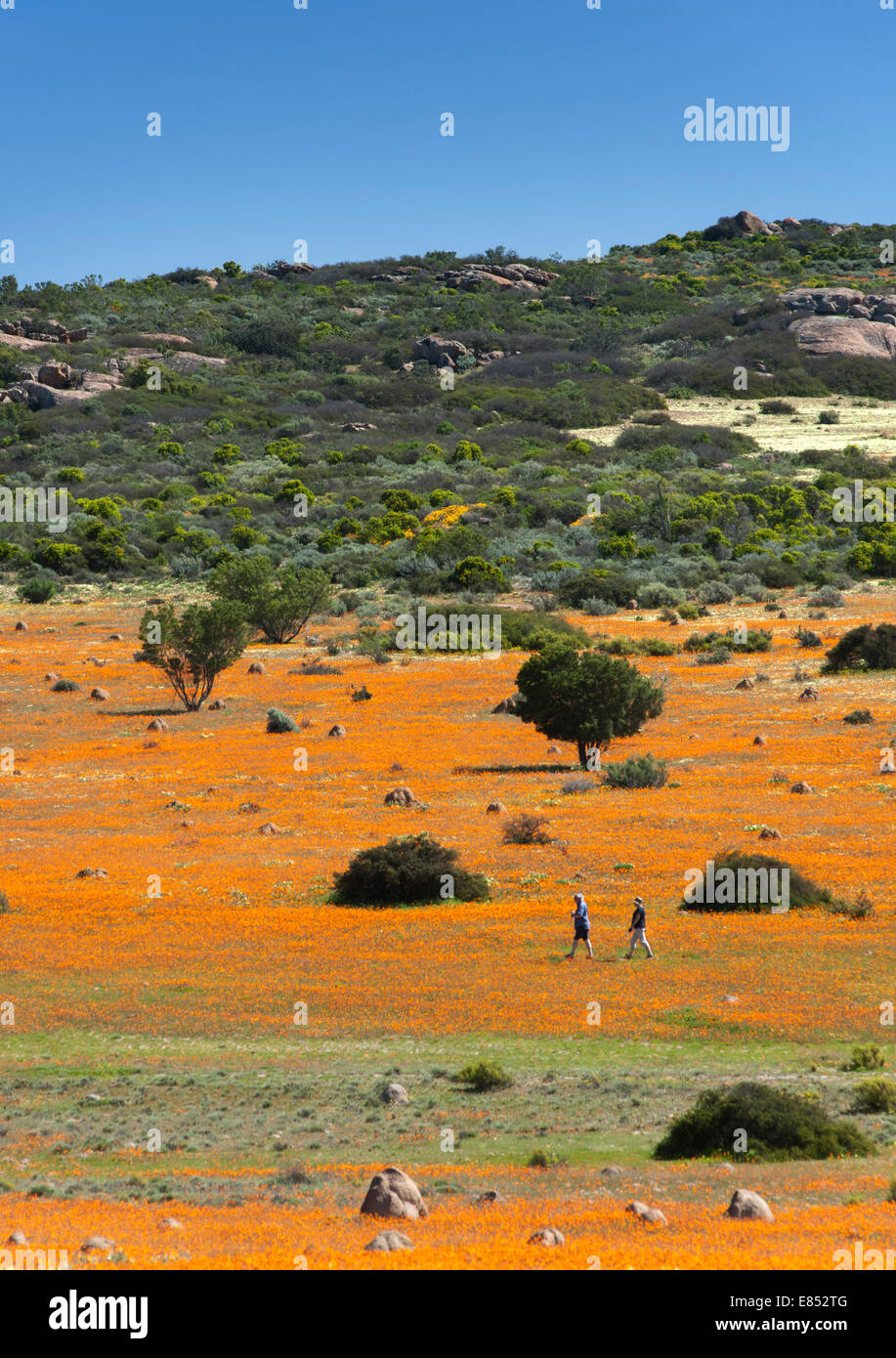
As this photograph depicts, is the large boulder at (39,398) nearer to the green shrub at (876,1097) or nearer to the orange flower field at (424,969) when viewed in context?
the orange flower field at (424,969)

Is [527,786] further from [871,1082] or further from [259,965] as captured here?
[871,1082]

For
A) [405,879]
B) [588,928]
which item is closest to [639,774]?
[405,879]

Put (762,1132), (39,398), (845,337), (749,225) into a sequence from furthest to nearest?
(749,225) < (845,337) < (39,398) < (762,1132)

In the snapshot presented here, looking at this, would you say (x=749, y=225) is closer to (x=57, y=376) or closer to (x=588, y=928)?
(x=57, y=376)

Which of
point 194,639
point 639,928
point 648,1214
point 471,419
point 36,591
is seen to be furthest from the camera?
point 471,419

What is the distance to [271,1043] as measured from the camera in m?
15.5

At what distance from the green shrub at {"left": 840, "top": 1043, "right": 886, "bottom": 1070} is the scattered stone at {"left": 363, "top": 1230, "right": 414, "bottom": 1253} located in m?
6.86

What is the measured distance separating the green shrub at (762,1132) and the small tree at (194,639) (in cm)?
3216

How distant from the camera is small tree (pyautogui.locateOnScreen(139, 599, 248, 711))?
41.2 m

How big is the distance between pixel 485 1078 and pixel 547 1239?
5171mm

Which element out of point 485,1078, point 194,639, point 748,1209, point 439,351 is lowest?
point 485,1078

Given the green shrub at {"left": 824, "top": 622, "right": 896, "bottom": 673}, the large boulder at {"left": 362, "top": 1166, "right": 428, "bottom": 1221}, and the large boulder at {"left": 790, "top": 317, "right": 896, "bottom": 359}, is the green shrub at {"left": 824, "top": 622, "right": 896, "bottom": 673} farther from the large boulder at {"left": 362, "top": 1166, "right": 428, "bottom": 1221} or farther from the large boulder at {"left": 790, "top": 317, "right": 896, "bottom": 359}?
the large boulder at {"left": 790, "top": 317, "right": 896, "bottom": 359}

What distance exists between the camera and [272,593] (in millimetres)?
53844
